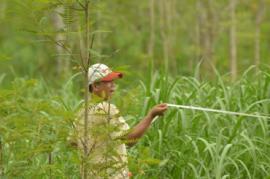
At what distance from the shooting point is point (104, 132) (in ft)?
15.3

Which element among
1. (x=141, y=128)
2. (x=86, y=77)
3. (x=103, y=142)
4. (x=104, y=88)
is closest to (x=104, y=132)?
(x=103, y=142)

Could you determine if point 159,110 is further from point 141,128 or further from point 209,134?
point 209,134

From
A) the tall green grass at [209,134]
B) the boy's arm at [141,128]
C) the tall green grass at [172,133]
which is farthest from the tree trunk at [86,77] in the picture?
the tall green grass at [209,134]

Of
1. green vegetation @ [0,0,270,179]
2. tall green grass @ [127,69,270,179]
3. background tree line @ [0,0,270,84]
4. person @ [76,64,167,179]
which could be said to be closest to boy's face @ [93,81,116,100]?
person @ [76,64,167,179]

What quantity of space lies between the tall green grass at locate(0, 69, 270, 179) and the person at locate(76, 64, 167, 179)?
13cm

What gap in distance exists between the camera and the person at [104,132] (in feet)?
15.5

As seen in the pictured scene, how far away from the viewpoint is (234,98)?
7.00m

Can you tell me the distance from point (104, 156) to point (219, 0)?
13774 mm

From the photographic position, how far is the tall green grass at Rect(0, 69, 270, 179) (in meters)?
5.16

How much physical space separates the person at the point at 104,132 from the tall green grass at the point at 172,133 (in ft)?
0.42

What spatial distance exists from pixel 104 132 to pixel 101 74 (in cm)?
49

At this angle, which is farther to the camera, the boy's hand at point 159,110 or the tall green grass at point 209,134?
the tall green grass at point 209,134

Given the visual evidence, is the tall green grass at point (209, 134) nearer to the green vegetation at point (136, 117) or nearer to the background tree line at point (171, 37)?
the green vegetation at point (136, 117)

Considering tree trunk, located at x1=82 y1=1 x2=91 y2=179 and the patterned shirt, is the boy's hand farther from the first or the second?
tree trunk, located at x1=82 y1=1 x2=91 y2=179
